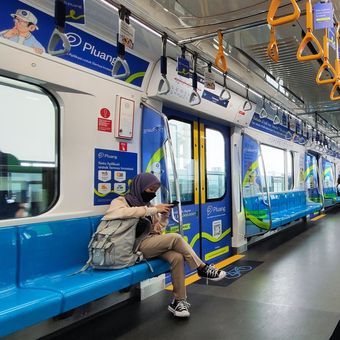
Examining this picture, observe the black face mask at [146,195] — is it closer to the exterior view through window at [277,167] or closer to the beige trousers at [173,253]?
the beige trousers at [173,253]

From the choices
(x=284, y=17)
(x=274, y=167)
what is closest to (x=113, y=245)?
(x=284, y=17)

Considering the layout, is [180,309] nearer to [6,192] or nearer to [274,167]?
[6,192]

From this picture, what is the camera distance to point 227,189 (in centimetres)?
610

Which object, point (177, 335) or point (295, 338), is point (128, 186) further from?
point (295, 338)

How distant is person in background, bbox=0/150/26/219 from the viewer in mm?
2754

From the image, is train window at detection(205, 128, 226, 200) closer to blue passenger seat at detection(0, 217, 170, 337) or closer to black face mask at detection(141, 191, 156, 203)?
black face mask at detection(141, 191, 156, 203)

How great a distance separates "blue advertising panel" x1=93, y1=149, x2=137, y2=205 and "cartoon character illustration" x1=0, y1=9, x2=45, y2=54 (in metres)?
1.06

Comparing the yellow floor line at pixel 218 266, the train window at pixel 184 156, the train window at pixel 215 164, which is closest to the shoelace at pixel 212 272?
the yellow floor line at pixel 218 266

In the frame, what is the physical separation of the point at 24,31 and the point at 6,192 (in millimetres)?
1187

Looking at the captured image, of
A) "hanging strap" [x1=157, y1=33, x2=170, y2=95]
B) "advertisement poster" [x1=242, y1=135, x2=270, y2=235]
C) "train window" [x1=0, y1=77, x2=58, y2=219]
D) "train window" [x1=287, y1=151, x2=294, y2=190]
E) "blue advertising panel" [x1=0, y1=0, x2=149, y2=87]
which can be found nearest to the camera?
"blue advertising panel" [x1=0, y1=0, x2=149, y2=87]

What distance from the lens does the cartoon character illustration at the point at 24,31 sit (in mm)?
2670

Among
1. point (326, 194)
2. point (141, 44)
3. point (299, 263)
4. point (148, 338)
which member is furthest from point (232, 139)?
point (326, 194)

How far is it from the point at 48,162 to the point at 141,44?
1609 millimetres

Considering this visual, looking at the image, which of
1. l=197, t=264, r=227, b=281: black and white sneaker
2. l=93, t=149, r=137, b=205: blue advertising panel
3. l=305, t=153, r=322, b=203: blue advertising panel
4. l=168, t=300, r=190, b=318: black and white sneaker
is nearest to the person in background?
l=93, t=149, r=137, b=205: blue advertising panel
